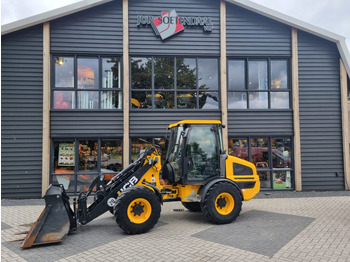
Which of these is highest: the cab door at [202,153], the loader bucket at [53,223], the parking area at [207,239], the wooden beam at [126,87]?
the wooden beam at [126,87]

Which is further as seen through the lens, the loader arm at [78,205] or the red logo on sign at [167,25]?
the red logo on sign at [167,25]

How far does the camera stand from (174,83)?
10062 millimetres

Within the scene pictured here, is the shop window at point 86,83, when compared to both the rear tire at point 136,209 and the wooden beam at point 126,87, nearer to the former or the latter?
the wooden beam at point 126,87

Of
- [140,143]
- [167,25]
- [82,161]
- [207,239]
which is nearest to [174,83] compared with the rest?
[167,25]

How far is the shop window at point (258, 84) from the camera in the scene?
10.3 m

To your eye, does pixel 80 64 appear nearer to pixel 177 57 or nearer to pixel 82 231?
pixel 177 57

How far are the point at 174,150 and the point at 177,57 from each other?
194 inches

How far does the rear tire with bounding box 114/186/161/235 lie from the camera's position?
204 inches

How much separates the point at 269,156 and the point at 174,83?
447 cm

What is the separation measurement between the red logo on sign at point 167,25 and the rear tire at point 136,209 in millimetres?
6512

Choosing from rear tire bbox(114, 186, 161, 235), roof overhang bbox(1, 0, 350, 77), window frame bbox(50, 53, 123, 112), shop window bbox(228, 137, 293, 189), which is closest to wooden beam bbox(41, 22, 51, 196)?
window frame bbox(50, 53, 123, 112)

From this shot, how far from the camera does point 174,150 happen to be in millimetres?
6402

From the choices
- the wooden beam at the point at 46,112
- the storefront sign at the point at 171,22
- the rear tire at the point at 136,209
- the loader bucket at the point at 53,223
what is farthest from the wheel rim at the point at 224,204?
the storefront sign at the point at 171,22

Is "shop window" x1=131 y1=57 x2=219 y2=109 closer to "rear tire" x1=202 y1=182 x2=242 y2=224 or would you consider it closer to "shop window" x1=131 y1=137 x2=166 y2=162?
"shop window" x1=131 y1=137 x2=166 y2=162
